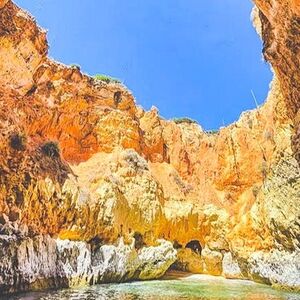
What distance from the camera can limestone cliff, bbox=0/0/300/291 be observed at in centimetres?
1669

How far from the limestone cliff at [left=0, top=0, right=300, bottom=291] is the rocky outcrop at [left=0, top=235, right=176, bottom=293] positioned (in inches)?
4.1

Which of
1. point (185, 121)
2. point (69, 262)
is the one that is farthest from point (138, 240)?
point (185, 121)

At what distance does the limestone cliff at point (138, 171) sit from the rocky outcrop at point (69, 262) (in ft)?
0.34

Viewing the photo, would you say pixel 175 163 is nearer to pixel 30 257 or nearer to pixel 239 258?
pixel 239 258

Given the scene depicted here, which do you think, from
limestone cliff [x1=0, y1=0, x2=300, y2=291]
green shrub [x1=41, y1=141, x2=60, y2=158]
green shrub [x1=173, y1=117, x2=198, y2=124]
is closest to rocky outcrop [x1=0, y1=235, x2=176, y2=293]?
limestone cliff [x1=0, y1=0, x2=300, y2=291]

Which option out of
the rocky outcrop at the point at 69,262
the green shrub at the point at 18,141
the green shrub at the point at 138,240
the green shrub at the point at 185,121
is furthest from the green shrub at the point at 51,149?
the green shrub at the point at 185,121

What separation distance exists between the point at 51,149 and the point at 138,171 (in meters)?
8.39

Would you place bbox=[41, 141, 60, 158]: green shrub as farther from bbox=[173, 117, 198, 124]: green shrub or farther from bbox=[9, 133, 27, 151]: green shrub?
bbox=[173, 117, 198, 124]: green shrub

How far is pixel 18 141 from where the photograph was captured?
57.6 ft

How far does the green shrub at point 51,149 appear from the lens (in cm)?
2098

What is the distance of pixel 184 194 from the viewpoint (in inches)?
1319

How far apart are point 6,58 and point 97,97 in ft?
48.9

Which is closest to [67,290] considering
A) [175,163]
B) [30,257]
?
[30,257]

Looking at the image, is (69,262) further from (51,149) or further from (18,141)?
(18,141)
